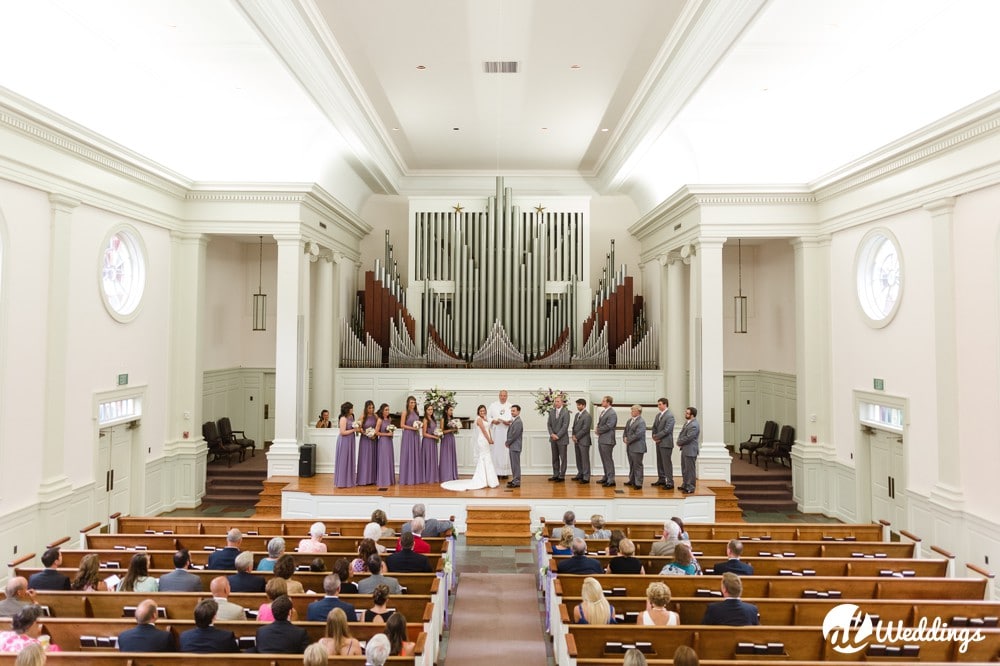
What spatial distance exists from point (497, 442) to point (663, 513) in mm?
3313

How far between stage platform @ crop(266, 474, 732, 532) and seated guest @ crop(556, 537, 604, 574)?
4154 mm

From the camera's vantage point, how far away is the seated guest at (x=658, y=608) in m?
4.78

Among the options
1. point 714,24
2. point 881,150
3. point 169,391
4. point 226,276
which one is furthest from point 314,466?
point 881,150

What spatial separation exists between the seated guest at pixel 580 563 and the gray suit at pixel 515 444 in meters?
4.88

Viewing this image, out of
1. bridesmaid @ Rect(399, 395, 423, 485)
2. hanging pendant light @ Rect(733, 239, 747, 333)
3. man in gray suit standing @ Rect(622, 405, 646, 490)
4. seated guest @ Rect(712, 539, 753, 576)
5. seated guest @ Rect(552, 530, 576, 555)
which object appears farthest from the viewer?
hanging pendant light @ Rect(733, 239, 747, 333)

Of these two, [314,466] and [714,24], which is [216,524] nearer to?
[314,466]

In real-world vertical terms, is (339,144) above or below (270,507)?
above

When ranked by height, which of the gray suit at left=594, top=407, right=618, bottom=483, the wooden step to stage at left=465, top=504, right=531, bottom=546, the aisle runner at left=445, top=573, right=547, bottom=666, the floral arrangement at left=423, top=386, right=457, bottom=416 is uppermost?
the floral arrangement at left=423, top=386, right=457, bottom=416

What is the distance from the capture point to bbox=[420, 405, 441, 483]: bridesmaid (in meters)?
11.5

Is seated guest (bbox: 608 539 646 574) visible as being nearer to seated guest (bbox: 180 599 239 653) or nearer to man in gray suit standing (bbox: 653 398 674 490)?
seated guest (bbox: 180 599 239 653)

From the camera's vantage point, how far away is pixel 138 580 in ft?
18.5

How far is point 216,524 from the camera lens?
838 centimetres

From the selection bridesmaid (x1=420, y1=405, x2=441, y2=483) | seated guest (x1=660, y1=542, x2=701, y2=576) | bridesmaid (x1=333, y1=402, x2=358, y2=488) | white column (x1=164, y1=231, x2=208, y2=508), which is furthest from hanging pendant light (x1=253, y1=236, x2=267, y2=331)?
seated guest (x1=660, y1=542, x2=701, y2=576)

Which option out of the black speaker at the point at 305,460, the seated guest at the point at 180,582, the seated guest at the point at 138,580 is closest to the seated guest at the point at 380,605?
the seated guest at the point at 180,582
